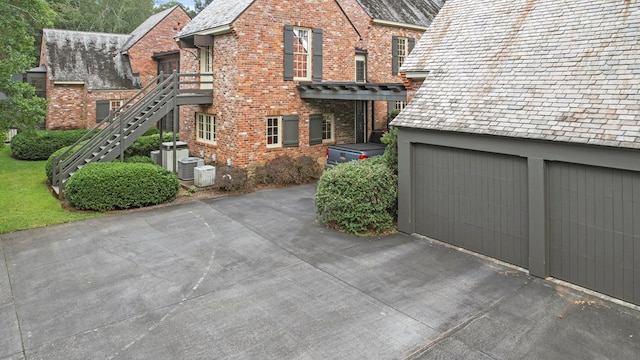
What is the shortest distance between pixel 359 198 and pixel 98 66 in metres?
23.6

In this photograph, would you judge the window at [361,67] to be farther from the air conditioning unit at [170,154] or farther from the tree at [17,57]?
the tree at [17,57]

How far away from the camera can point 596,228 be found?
7496 mm

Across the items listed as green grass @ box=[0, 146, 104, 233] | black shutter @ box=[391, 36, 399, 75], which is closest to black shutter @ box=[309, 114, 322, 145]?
black shutter @ box=[391, 36, 399, 75]

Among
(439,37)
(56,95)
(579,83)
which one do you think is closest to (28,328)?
(579,83)

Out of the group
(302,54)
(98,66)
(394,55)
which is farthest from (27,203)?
(394,55)

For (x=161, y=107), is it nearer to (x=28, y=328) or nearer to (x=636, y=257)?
(x=28, y=328)

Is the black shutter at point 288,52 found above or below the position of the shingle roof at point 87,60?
below

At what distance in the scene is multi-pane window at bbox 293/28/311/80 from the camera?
17.6 m

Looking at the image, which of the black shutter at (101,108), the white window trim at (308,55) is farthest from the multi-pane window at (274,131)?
the black shutter at (101,108)

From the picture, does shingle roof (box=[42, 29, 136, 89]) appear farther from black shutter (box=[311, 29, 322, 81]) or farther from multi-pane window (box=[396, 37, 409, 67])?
multi-pane window (box=[396, 37, 409, 67])

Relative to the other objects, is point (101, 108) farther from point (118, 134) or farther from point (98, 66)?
point (118, 134)

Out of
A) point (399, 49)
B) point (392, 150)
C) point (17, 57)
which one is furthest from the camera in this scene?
→ point (399, 49)

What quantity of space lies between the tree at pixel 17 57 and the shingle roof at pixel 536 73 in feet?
38.7

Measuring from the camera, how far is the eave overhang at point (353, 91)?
15375mm
